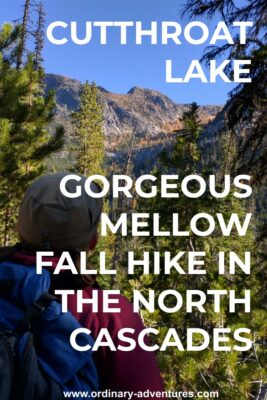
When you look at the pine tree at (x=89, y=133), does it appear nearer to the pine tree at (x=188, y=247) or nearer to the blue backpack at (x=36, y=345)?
the pine tree at (x=188, y=247)

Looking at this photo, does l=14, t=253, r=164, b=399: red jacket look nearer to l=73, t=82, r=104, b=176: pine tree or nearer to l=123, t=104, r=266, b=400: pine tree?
l=123, t=104, r=266, b=400: pine tree

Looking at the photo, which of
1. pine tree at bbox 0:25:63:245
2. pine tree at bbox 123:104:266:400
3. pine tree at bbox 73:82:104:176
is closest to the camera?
pine tree at bbox 123:104:266:400

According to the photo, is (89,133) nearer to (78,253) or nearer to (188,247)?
(188,247)

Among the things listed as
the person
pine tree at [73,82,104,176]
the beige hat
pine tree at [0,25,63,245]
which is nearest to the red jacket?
the person

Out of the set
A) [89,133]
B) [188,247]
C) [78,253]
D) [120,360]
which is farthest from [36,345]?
[89,133]

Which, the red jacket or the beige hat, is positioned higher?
the beige hat

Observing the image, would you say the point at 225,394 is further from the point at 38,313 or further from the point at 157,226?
the point at 157,226

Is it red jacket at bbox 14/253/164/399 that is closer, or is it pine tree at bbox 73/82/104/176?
red jacket at bbox 14/253/164/399

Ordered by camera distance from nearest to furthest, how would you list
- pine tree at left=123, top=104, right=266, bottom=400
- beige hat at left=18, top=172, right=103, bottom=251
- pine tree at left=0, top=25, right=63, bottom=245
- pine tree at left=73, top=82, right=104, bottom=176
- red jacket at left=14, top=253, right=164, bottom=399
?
red jacket at left=14, top=253, right=164, bottom=399
beige hat at left=18, top=172, right=103, bottom=251
pine tree at left=123, top=104, right=266, bottom=400
pine tree at left=0, top=25, right=63, bottom=245
pine tree at left=73, top=82, right=104, bottom=176
